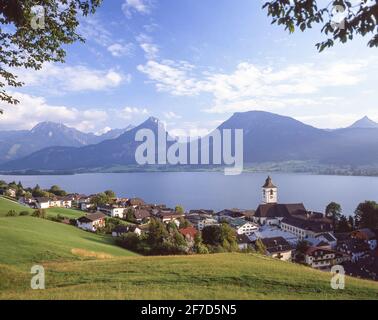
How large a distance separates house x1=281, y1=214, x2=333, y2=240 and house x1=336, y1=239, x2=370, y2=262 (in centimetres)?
841

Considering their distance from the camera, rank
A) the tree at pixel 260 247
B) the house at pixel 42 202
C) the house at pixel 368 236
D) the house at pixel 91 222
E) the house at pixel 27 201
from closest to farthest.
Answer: the tree at pixel 260 247
the house at pixel 91 222
the house at pixel 368 236
the house at pixel 42 202
the house at pixel 27 201

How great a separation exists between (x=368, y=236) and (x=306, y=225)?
17353mm

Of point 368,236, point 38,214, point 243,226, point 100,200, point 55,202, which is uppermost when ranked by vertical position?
point 38,214

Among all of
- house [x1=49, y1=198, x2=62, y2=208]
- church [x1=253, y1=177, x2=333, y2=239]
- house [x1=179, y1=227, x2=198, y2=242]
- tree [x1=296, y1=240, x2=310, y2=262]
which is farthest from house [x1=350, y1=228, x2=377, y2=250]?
house [x1=49, y1=198, x2=62, y2=208]

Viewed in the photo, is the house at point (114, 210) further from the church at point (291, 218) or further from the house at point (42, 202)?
the church at point (291, 218)

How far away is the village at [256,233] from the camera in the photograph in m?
47.3

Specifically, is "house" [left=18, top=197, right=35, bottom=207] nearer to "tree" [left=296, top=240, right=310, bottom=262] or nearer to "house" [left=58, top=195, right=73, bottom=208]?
"house" [left=58, top=195, right=73, bottom=208]

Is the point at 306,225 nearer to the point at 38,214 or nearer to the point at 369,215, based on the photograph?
the point at 369,215

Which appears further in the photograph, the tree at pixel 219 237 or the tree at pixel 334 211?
the tree at pixel 334 211

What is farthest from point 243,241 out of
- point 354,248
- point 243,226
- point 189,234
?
point 354,248

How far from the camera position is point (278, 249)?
193ft

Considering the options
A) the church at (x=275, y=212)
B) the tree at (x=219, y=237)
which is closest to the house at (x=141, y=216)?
the tree at (x=219, y=237)

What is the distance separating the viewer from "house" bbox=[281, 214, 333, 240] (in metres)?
78.4
